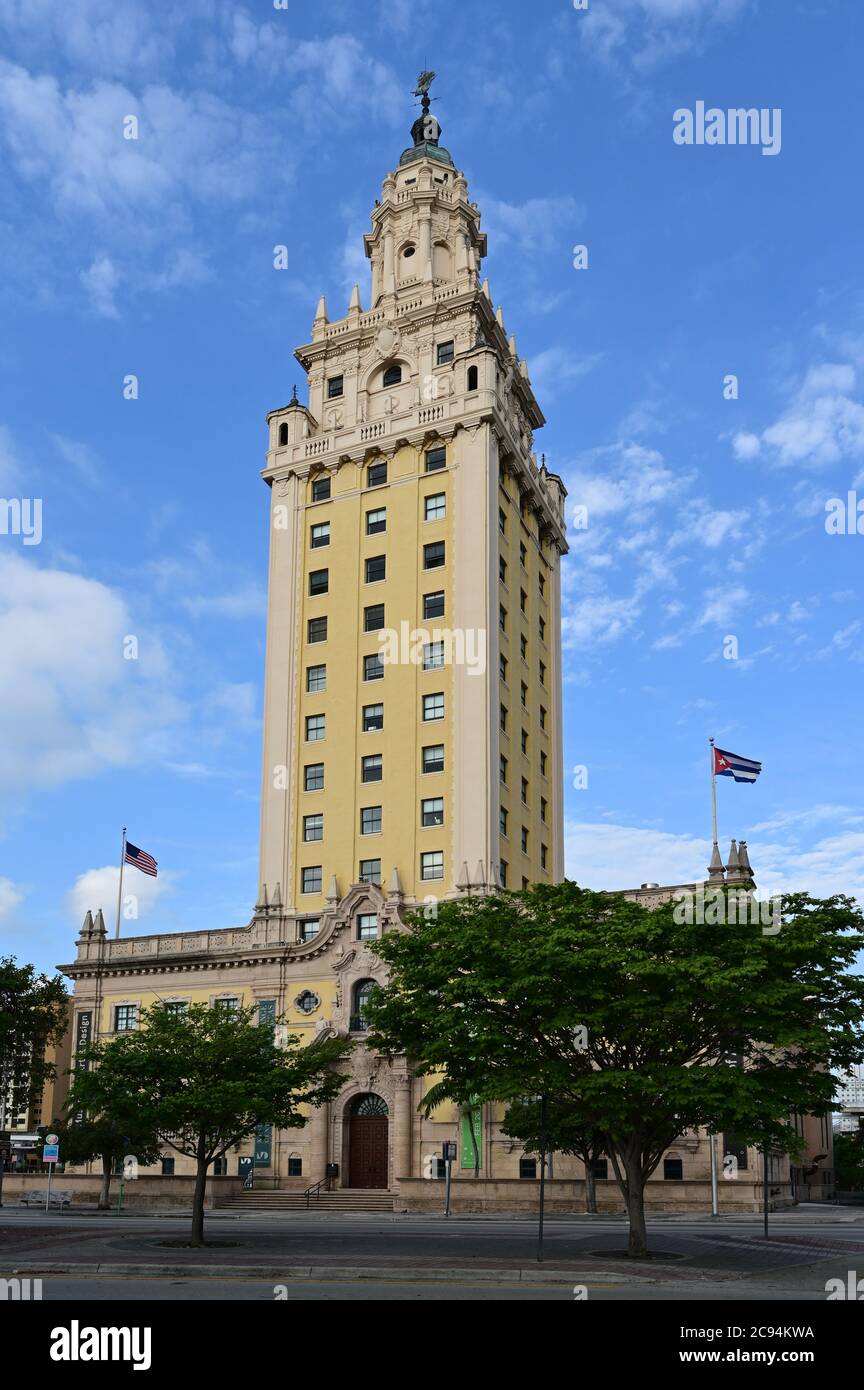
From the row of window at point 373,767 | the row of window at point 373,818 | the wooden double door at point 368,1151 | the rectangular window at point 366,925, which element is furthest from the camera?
the row of window at point 373,767

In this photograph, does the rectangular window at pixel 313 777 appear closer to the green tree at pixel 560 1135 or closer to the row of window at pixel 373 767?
the row of window at pixel 373 767

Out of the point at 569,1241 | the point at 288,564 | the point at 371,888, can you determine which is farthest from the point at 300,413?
the point at 569,1241

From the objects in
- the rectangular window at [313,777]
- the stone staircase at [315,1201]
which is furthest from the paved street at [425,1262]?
the rectangular window at [313,777]

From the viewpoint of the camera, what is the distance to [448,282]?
76.1 m

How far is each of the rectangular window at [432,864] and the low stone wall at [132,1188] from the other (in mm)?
16429

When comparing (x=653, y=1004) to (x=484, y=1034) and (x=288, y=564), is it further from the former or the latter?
(x=288, y=564)

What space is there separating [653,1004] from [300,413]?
175ft

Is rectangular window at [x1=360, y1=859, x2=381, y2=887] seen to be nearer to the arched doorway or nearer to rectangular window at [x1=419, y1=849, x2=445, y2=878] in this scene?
rectangular window at [x1=419, y1=849, x2=445, y2=878]

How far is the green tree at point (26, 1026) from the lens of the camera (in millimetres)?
60625

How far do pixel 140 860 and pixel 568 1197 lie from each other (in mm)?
26839

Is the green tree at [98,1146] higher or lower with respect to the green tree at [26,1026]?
lower

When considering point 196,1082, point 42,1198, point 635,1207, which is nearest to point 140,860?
point 42,1198

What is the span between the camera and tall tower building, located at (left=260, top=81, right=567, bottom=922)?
213 feet

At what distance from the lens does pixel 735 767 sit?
5662 cm
